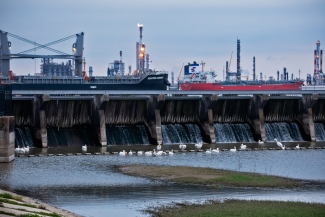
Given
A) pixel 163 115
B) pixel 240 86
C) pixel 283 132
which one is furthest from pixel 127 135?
pixel 240 86

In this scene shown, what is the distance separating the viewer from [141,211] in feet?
120

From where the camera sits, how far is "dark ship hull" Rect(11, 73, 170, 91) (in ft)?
406

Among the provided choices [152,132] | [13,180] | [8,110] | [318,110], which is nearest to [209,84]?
[318,110]

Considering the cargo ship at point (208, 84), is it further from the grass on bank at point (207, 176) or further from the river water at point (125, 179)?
the grass on bank at point (207, 176)

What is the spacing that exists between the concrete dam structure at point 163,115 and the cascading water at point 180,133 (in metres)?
0.13

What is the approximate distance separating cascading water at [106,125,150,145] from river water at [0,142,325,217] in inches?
217

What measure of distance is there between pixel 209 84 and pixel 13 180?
13626cm

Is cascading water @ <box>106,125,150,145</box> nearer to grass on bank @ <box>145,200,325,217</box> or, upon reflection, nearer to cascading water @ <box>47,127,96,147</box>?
cascading water @ <box>47,127,96,147</box>

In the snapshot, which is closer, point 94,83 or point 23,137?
point 23,137

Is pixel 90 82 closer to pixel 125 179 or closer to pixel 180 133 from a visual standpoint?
pixel 180 133

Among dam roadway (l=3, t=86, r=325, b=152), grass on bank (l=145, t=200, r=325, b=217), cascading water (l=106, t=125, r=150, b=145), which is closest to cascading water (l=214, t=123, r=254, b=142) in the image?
dam roadway (l=3, t=86, r=325, b=152)

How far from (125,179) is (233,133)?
33314mm

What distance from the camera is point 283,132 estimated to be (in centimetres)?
8162

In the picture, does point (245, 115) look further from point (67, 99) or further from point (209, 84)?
point (209, 84)
